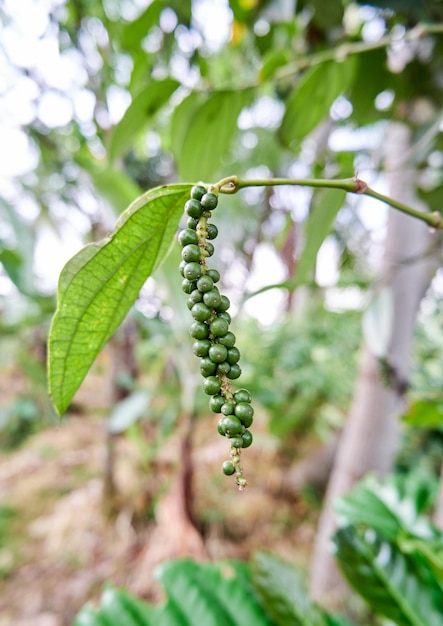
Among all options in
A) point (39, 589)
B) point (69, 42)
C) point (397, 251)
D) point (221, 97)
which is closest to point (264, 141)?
point (69, 42)

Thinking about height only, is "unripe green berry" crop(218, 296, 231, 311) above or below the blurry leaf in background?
below

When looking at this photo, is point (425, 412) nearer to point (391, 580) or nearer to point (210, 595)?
point (391, 580)

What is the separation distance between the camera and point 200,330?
23 centimetres

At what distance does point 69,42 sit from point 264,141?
85 centimetres

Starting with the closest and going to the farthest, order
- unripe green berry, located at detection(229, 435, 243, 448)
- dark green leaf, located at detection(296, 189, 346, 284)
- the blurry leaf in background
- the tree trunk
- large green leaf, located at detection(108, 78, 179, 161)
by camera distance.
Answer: unripe green berry, located at detection(229, 435, 243, 448)
dark green leaf, located at detection(296, 189, 346, 284)
large green leaf, located at detection(108, 78, 179, 161)
the blurry leaf in background
the tree trunk

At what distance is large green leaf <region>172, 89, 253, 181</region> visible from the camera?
21.7 inches

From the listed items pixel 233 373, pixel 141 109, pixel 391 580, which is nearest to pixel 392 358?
pixel 391 580

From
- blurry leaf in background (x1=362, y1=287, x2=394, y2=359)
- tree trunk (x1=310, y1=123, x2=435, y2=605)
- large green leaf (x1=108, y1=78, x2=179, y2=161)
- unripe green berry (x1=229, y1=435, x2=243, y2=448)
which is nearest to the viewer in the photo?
unripe green berry (x1=229, y1=435, x2=243, y2=448)

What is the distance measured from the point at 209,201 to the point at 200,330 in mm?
66

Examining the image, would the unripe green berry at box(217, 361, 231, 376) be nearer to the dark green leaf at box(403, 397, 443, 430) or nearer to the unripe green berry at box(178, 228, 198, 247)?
the unripe green berry at box(178, 228, 198, 247)

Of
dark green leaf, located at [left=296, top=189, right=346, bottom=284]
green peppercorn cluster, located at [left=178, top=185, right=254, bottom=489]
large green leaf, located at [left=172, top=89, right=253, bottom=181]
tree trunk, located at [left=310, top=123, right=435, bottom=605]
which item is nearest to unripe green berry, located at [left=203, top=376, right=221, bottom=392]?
green peppercorn cluster, located at [left=178, top=185, right=254, bottom=489]

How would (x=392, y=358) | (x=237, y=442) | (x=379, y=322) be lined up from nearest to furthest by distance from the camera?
(x=237, y=442) → (x=379, y=322) → (x=392, y=358)

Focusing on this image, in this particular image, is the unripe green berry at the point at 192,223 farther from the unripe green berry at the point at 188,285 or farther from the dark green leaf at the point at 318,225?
the dark green leaf at the point at 318,225

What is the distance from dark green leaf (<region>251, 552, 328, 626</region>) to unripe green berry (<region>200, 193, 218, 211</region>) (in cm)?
53
